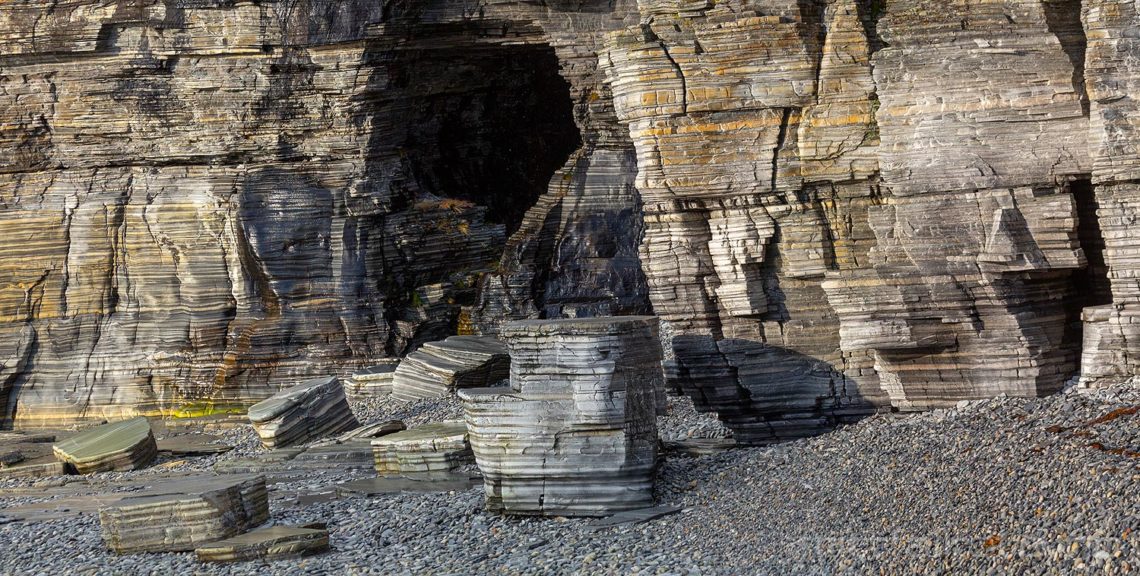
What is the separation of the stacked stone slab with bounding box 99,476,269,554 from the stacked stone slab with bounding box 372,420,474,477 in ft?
8.32

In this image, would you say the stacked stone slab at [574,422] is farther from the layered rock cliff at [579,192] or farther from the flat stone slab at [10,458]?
the flat stone slab at [10,458]

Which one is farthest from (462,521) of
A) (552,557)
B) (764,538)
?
(764,538)

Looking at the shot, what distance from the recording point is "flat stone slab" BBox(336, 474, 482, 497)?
1465 centimetres

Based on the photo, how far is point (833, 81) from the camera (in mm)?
14258

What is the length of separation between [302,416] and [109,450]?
2526mm

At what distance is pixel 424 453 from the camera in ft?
49.8

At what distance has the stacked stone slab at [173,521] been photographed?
1289cm

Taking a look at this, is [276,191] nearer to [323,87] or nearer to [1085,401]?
[323,87]

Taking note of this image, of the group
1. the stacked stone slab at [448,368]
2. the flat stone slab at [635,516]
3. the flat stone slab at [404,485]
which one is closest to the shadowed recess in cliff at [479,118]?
the stacked stone slab at [448,368]

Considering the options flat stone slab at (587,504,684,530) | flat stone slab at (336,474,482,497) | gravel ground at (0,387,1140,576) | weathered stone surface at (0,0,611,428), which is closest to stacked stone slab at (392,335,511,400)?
weathered stone surface at (0,0,611,428)

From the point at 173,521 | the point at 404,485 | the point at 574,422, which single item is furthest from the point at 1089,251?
the point at 173,521

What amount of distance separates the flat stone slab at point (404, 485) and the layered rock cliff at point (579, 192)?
105 inches

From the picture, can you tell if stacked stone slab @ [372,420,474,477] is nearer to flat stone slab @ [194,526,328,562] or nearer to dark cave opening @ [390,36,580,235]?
flat stone slab @ [194,526,328,562]

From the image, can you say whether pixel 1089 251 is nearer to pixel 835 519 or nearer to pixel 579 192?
pixel 835 519
